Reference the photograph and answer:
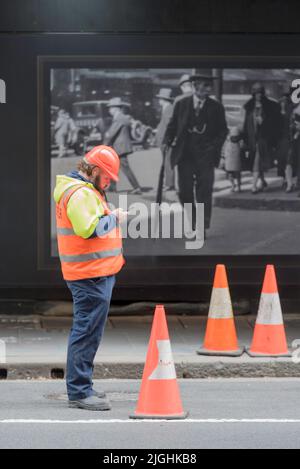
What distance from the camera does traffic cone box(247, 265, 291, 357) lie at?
10711 mm

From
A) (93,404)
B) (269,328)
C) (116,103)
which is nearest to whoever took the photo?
(93,404)

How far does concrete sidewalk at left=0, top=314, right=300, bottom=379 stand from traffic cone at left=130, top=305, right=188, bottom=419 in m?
1.76

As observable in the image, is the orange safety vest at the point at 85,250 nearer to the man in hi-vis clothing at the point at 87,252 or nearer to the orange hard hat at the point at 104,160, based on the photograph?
the man in hi-vis clothing at the point at 87,252

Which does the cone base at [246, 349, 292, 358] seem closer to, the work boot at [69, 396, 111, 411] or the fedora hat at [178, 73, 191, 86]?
the work boot at [69, 396, 111, 411]

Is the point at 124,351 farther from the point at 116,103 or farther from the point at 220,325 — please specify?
the point at 116,103

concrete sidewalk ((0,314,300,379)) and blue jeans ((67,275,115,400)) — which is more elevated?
blue jeans ((67,275,115,400))

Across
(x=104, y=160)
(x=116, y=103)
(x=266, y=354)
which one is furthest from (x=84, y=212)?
(x=116, y=103)

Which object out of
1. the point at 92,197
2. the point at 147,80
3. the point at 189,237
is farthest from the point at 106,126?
the point at 92,197

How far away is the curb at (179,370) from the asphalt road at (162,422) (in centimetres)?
16

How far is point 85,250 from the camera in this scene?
344 inches

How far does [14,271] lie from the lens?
12953mm

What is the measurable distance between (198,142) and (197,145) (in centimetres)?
3

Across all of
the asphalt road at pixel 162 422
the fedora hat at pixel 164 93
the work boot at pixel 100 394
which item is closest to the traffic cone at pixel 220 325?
the asphalt road at pixel 162 422

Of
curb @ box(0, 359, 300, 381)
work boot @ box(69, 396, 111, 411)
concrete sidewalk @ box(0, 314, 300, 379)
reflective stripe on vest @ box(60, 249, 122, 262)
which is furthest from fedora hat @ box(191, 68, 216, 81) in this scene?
work boot @ box(69, 396, 111, 411)
